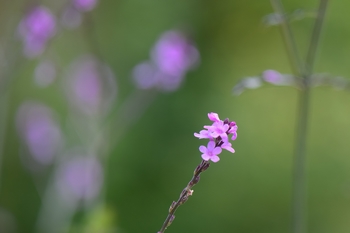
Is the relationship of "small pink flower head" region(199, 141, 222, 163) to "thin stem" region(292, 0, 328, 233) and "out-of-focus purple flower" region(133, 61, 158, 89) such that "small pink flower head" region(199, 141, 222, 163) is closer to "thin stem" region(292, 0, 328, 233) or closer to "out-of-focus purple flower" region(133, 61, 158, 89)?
"thin stem" region(292, 0, 328, 233)

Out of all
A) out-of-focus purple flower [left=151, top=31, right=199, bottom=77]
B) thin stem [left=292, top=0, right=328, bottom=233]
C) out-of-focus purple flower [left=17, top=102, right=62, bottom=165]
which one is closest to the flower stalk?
thin stem [left=292, top=0, right=328, bottom=233]

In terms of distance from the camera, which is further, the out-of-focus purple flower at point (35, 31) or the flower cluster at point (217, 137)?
the out-of-focus purple flower at point (35, 31)

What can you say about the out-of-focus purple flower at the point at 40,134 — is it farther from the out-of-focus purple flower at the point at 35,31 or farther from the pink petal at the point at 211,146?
the pink petal at the point at 211,146

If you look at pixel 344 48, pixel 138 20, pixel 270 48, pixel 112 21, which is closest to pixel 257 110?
pixel 270 48

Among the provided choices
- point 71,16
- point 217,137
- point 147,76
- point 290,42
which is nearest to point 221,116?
point 147,76

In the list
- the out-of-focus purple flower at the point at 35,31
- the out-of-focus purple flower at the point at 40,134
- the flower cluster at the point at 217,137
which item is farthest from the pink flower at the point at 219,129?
the out-of-focus purple flower at the point at 40,134

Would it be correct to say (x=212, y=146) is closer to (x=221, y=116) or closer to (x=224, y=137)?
(x=224, y=137)
